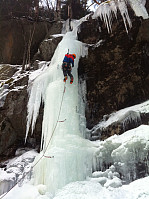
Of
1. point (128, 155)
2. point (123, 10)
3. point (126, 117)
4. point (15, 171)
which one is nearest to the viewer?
point (128, 155)

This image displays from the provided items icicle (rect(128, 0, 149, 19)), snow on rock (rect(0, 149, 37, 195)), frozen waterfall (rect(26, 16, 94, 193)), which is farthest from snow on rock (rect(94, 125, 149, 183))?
→ icicle (rect(128, 0, 149, 19))

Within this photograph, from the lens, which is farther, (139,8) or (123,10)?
(123,10)

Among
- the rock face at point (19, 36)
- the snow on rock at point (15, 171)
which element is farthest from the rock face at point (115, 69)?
the rock face at point (19, 36)

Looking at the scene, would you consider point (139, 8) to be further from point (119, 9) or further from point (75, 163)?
point (75, 163)

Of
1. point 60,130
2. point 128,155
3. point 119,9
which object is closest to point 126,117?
point 128,155

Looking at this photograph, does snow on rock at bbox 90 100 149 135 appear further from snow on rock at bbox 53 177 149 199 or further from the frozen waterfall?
snow on rock at bbox 53 177 149 199

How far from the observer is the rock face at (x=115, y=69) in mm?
5824

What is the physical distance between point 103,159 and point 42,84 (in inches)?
132

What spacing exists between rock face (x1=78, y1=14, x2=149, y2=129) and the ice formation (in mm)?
181

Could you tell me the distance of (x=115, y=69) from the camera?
625cm

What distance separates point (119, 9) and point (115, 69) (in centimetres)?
207

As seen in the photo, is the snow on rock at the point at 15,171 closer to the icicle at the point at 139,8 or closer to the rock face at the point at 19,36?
the icicle at the point at 139,8

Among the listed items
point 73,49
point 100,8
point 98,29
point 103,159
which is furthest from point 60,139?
point 100,8

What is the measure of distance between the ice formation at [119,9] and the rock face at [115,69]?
0.59ft
